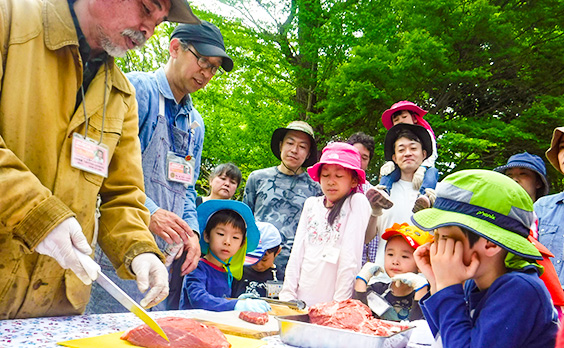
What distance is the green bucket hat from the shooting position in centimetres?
157

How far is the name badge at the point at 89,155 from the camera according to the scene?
1735 millimetres

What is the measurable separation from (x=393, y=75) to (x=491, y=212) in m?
7.62

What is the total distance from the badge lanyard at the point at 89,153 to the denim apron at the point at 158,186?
2.94 feet

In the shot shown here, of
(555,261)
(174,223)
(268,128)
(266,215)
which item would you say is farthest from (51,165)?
(268,128)

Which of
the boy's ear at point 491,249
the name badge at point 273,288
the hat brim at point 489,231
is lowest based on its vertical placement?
the name badge at point 273,288

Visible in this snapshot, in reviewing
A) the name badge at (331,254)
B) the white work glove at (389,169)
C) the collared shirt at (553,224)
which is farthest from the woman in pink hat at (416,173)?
the collared shirt at (553,224)

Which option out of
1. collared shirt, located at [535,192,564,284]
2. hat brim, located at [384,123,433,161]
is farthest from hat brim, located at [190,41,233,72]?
collared shirt, located at [535,192,564,284]

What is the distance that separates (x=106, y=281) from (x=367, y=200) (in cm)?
244

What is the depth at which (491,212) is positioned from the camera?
1608 mm

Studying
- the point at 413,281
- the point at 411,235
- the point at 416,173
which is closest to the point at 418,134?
the point at 416,173

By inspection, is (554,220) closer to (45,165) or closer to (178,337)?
(178,337)

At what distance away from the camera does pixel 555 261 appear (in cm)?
399

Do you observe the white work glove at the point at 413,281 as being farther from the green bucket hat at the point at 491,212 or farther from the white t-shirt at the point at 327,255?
the green bucket hat at the point at 491,212

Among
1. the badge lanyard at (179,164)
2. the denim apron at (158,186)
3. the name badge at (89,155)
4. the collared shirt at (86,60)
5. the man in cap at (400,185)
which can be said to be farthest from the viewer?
the man in cap at (400,185)
